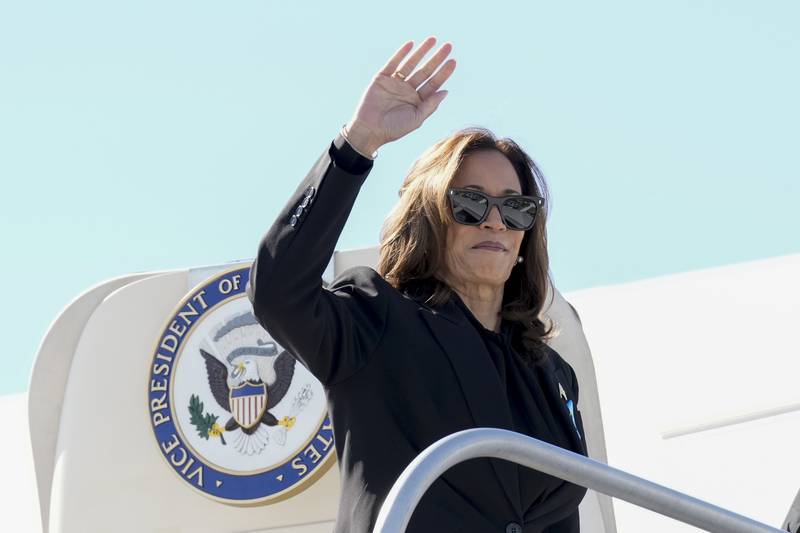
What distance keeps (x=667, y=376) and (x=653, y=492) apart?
6.47 metres

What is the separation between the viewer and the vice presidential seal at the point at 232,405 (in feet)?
22.7

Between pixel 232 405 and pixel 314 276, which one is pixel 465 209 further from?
pixel 232 405

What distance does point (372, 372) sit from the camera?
3.07 metres

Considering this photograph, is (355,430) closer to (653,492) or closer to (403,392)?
(403,392)

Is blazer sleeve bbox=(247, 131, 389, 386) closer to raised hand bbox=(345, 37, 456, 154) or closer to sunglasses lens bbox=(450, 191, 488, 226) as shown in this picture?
raised hand bbox=(345, 37, 456, 154)

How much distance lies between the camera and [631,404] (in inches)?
340

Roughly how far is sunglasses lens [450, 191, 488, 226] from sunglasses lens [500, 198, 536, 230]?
7 centimetres

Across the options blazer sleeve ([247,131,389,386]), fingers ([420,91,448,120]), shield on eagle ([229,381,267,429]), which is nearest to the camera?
blazer sleeve ([247,131,389,386])

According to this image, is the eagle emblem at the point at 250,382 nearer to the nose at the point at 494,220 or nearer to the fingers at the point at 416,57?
the nose at the point at 494,220

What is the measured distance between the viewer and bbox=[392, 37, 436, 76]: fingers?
3.15 metres

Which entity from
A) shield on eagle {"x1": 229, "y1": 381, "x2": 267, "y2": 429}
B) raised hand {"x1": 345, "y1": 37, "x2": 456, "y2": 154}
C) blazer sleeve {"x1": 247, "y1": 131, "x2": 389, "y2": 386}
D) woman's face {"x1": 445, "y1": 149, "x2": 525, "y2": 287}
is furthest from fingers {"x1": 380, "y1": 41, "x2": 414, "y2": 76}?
shield on eagle {"x1": 229, "y1": 381, "x2": 267, "y2": 429}

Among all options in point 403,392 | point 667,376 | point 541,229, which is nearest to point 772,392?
point 667,376

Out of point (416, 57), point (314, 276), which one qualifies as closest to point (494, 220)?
point (416, 57)

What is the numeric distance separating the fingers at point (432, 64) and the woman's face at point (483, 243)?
36 centimetres
